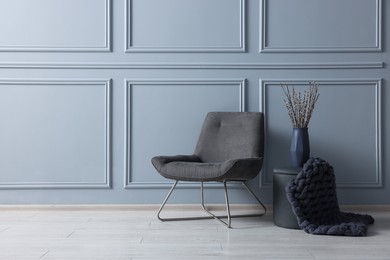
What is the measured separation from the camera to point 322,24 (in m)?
3.54

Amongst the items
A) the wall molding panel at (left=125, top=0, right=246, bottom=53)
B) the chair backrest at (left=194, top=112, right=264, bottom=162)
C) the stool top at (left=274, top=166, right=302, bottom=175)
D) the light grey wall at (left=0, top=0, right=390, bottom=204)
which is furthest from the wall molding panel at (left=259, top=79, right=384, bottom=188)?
the stool top at (left=274, top=166, right=302, bottom=175)

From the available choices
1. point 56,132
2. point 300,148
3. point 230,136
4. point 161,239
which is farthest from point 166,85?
point 161,239

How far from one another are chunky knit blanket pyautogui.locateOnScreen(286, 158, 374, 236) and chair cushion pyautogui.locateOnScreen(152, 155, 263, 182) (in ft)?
0.82

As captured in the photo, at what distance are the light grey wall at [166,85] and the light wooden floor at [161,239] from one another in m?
0.29

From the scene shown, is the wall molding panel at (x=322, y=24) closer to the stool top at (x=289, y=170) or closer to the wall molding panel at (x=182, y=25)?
the wall molding panel at (x=182, y=25)

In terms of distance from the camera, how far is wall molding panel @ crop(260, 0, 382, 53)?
11.6 ft

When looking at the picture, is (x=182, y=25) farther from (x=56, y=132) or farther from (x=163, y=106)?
(x=56, y=132)

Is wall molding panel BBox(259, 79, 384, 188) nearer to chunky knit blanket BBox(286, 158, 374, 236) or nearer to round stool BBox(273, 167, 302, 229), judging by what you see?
round stool BBox(273, 167, 302, 229)

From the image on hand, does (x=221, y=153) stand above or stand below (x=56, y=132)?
below

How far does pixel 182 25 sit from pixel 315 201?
61.2 inches

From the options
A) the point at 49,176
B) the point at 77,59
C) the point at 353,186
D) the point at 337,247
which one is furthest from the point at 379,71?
the point at 49,176

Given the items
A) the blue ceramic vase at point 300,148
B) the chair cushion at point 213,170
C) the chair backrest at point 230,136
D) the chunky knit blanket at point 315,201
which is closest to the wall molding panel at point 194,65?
the chair backrest at point 230,136

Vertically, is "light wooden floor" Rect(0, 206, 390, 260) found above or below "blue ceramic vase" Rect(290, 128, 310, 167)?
below

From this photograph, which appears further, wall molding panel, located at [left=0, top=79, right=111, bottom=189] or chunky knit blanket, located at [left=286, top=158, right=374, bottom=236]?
wall molding panel, located at [left=0, top=79, right=111, bottom=189]
